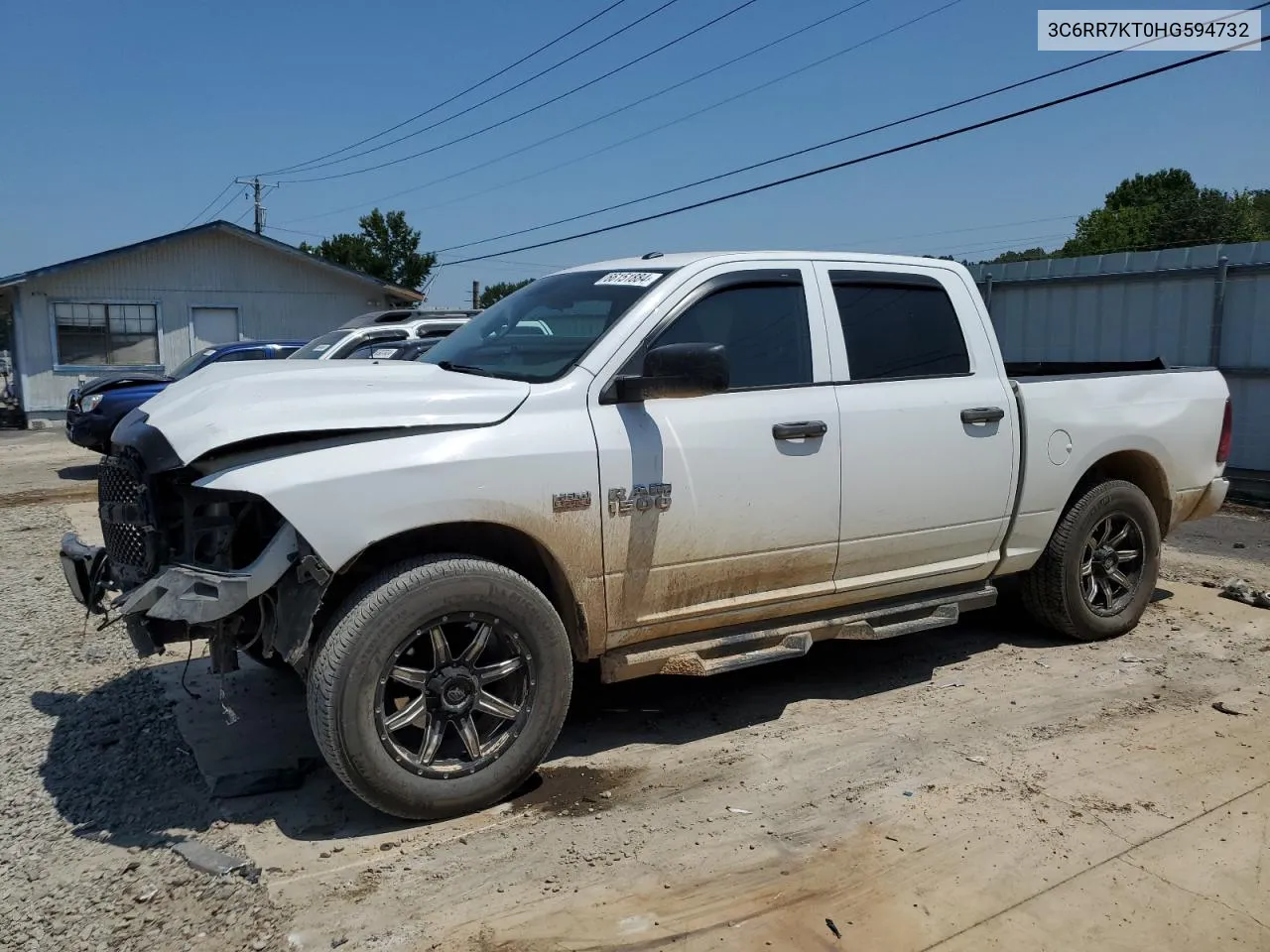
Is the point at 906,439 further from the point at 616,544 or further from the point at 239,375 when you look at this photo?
the point at 239,375

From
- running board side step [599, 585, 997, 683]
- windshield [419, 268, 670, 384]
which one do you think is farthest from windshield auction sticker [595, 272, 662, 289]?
running board side step [599, 585, 997, 683]

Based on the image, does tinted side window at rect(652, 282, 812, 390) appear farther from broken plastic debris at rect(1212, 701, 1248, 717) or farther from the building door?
the building door

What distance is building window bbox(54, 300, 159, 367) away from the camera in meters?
23.9

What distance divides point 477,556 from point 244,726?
5.41 ft

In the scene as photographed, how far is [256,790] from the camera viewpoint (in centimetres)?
403

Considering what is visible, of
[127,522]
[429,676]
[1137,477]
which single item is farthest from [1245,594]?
[127,522]

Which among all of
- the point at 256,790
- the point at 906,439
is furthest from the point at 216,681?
the point at 906,439

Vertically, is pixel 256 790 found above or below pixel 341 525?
below

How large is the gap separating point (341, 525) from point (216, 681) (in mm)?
2356

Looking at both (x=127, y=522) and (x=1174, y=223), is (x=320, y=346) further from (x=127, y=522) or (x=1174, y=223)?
(x=1174, y=223)

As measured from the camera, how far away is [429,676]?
3719 mm

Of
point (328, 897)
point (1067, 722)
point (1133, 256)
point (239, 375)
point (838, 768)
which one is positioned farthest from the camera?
point (1133, 256)

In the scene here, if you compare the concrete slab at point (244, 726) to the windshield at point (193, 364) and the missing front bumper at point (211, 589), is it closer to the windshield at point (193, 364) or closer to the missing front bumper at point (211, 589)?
the missing front bumper at point (211, 589)

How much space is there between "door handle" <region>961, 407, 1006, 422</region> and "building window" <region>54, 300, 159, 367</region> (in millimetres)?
23346
